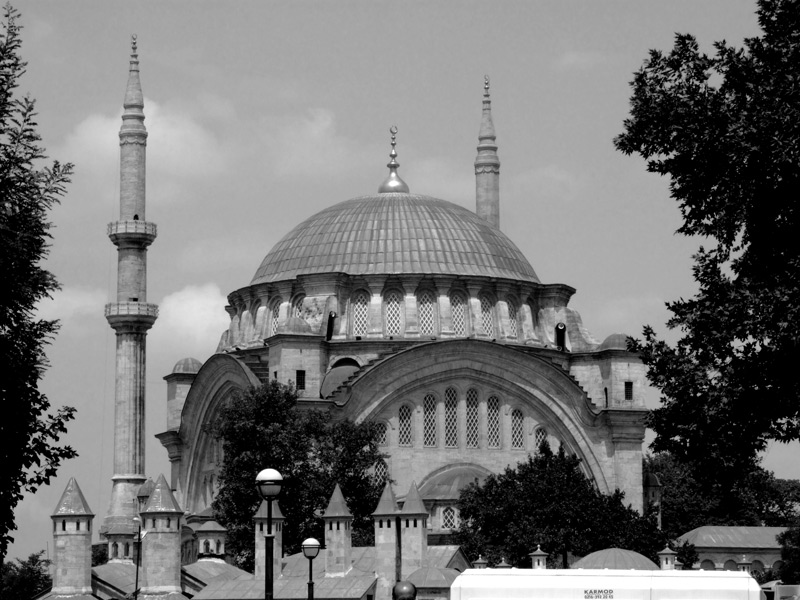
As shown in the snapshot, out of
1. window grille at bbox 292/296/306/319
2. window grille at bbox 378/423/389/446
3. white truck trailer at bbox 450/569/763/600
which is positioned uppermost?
window grille at bbox 292/296/306/319

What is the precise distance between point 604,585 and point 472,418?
3704 centimetres

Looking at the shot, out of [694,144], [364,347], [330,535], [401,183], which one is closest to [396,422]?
[364,347]

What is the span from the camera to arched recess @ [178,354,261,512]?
70500 mm

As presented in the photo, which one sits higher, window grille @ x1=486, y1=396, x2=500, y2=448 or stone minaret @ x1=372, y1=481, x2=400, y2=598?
window grille @ x1=486, y1=396, x2=500, y2=448

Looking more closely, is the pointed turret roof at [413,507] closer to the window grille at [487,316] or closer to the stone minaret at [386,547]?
the stone minaret at [386,547]

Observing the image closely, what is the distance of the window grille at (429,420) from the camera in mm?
68188

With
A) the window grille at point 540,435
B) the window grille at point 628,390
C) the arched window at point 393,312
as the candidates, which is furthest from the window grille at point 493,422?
the window grille at point 628,390

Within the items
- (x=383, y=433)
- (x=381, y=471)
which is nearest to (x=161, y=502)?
(x=381, y=471)

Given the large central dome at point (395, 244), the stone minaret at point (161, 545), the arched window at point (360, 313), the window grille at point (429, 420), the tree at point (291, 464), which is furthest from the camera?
the large central dome at point (395, 244)

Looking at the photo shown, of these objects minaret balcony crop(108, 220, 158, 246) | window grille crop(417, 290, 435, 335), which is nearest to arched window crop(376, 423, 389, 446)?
window grille crop(417, 290, 435, 335)

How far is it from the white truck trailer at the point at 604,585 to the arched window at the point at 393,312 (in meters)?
37.9

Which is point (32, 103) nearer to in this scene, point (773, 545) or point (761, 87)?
point (761, 87)

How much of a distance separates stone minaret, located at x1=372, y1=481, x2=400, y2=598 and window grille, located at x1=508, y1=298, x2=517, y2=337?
24.0 meters

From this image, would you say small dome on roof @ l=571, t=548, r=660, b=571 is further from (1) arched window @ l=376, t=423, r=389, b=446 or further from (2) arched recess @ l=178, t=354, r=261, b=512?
(2) arched recess @ l=178, t=354, r=261, b=512
